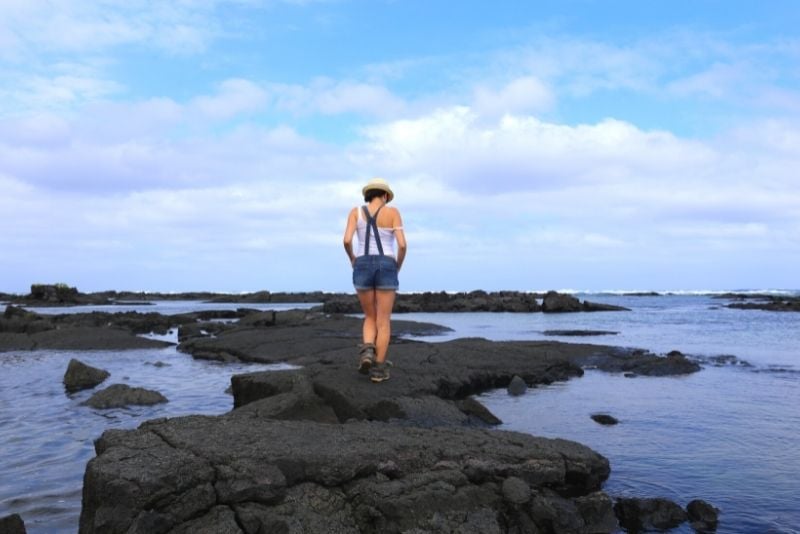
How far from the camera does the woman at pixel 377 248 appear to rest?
7.23 metres

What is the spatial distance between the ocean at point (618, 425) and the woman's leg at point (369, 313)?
6.89 feet

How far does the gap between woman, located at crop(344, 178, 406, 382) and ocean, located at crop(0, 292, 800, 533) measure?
7.87ft

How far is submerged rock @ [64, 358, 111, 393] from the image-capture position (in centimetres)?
1144

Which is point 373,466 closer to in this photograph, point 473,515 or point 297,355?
point 473,515

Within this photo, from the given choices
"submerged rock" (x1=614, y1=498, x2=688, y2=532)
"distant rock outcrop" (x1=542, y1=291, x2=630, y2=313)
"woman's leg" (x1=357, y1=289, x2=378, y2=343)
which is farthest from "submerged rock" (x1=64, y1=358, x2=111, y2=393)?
"distant rock outcrop" (x1=542, y1=291, x2=630, y2=313)

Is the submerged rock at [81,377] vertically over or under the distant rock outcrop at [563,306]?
under

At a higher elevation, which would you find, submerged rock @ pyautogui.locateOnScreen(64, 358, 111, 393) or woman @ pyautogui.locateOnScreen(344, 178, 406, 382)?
woman @ pyautogui.locateOnScreen(344, 178, 406, 382)

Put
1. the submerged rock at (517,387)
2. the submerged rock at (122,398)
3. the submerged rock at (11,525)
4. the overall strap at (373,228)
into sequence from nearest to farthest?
the submerged rock at (11,525) → the overall strap at (373,228) → the submerged rock at (122,398) → the submerged rock at (517,387)

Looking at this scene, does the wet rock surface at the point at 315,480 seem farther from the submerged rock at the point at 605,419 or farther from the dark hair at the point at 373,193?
the submerged rock at the point at 605,419

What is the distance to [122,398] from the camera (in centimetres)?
954

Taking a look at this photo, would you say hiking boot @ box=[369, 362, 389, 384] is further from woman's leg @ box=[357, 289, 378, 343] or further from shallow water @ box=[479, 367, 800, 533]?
shallow water @ box=[479, 367, 800, 533]

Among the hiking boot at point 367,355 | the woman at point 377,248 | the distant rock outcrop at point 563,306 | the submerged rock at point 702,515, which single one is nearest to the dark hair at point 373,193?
the woman at point 377,248

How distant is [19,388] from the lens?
11.1 meters

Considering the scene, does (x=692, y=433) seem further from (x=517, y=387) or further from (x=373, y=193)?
(x=373, y=193)
